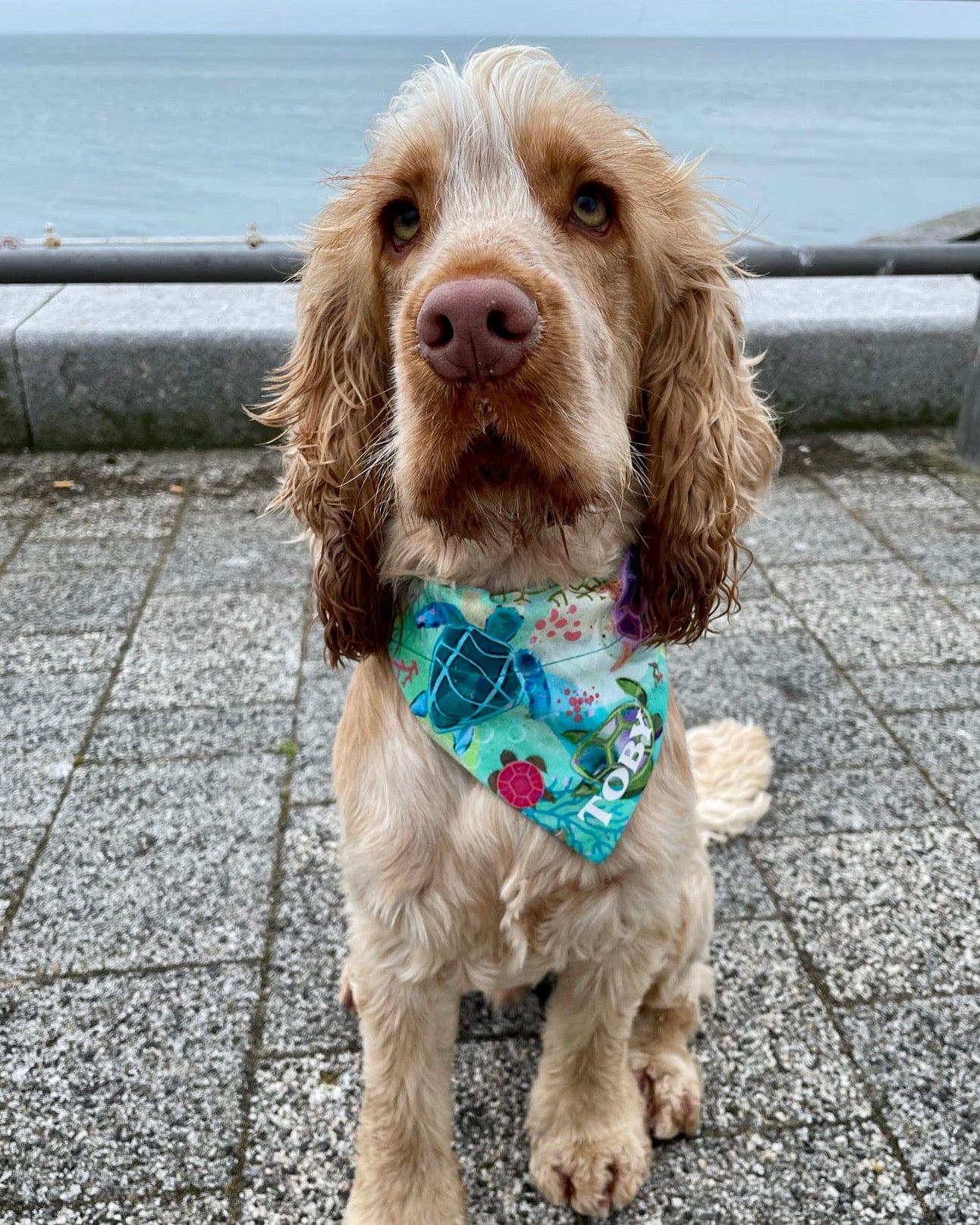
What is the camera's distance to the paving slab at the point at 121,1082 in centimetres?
209

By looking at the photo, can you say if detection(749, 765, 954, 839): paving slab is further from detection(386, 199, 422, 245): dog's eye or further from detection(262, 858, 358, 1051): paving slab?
detection(386, 199, 422, 245): dog's eye

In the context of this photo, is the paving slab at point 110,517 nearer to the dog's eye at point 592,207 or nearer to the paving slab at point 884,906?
the paving slab at point 884,906

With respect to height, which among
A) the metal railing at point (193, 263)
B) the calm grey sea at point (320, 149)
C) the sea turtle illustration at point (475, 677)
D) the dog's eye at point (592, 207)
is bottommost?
the calm grey sea at point (320, 149)

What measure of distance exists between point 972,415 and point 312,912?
4272 mm

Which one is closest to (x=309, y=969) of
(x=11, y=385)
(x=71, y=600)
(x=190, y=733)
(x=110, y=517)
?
(x=190, y=733)

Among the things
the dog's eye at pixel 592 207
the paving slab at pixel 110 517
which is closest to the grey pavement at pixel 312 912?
the paving slab at pixel 110 517

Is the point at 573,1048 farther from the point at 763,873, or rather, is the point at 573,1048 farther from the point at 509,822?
the point at 763,873

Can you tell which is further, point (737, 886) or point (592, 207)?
point (737, 886)

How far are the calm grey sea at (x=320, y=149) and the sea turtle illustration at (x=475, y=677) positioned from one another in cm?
88

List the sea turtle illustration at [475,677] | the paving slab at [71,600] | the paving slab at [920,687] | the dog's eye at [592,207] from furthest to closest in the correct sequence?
the paving slab at [71,600], the paving slab at [920,687], the sea turtle illustration at [475,677], the dog's eye at [592,207]

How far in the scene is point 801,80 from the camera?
1513 inches

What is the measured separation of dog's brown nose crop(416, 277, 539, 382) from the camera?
1.39m

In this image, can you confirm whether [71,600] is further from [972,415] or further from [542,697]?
[972,415]

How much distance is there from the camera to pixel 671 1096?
2188 mm
